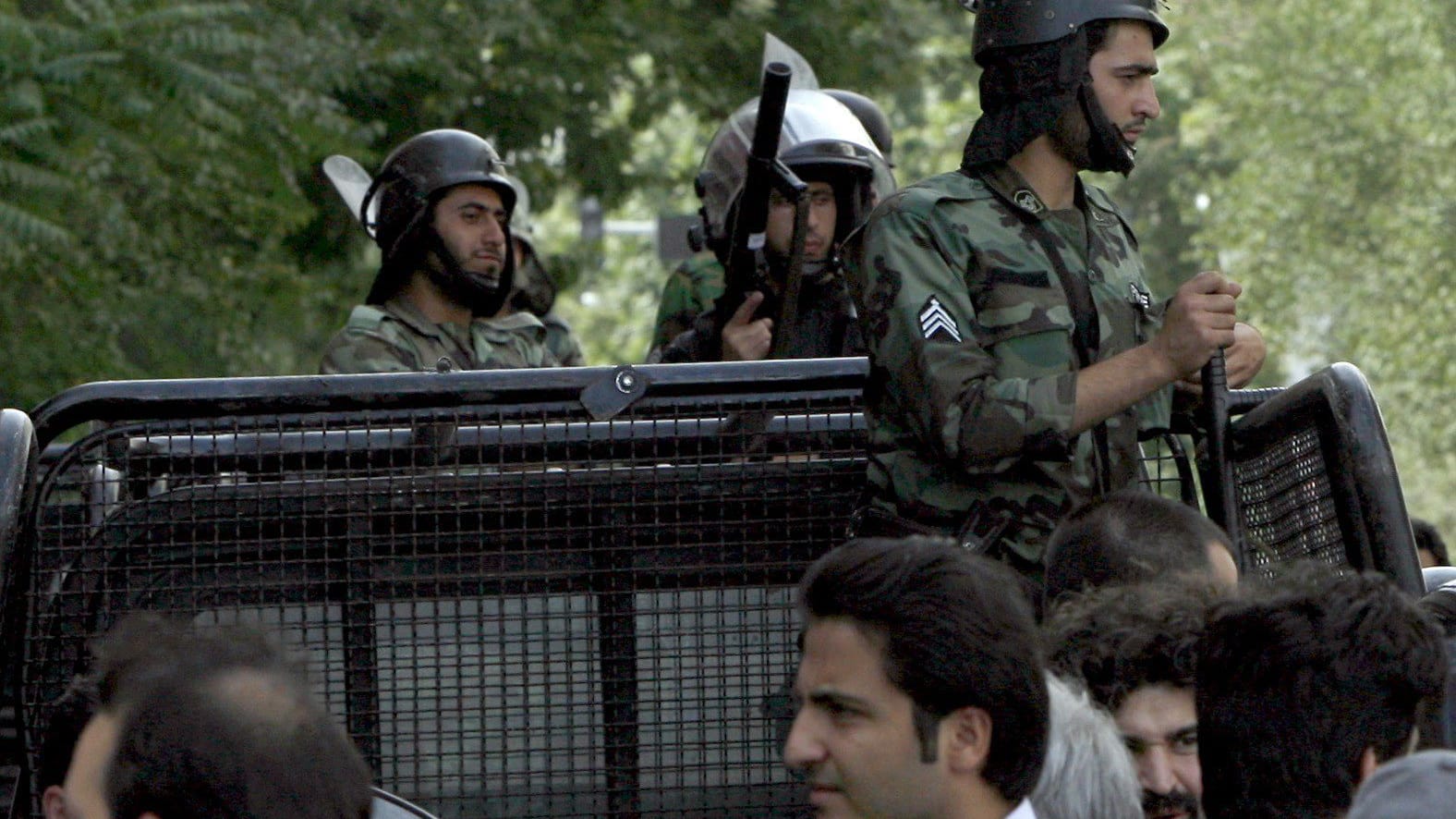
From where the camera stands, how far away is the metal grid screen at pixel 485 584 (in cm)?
491

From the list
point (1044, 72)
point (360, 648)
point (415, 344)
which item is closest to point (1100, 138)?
point (1044, 72)

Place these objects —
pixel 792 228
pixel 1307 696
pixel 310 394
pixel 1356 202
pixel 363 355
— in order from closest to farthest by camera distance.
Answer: pixel 1307 696, pixel 310 394, pixel 363 355, pixel 792 228, pixel 1356 202

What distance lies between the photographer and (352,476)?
5.00m

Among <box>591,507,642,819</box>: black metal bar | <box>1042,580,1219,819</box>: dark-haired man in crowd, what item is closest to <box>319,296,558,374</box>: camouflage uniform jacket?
<box>591,507,642,819</box>: black metal bar

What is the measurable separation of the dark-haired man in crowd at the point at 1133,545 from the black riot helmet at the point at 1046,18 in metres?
1.11

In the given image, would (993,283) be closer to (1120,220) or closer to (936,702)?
(1120,220)

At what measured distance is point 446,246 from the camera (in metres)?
7.59

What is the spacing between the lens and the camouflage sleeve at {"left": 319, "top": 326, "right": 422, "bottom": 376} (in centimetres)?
702

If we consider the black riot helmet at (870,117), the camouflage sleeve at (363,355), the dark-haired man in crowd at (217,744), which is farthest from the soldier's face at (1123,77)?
the black riot helmet at (870,117)

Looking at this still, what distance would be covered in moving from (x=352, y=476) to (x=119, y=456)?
45 centimetres

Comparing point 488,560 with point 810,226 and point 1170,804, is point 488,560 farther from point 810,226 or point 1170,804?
point 810,226

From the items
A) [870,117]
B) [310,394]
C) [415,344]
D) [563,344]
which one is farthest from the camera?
[563,344]

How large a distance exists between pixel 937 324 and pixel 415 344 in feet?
8.53

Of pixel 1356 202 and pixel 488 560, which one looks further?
pixel 1356 202
